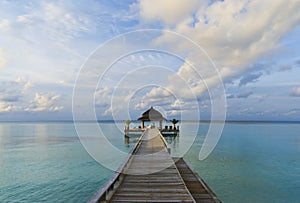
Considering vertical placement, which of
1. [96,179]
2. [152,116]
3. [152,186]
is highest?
[152,116]

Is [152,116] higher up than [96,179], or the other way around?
[152,116]

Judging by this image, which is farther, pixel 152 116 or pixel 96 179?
pixel 152 116

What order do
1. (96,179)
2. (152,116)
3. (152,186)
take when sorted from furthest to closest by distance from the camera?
(152,116) → (96,179) → (152,186)

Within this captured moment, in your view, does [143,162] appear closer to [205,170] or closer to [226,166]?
[205,170]

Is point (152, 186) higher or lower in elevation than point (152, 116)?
lower

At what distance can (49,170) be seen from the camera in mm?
15586

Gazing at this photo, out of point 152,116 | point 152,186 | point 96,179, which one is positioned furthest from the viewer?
point 152,116

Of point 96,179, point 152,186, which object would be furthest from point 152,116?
point 152,186

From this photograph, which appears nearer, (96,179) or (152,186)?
(152,186)

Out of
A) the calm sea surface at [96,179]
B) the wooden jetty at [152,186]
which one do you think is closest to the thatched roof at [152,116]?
the calm sea surface at [96,179]

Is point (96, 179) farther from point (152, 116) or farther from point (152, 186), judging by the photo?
point (152, 116)

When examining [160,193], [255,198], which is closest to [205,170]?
[255,198]

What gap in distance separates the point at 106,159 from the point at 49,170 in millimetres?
4742

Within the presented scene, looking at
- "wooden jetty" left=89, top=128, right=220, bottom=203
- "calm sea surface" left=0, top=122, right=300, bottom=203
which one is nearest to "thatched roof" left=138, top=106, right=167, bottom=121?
"calm sea surface" left=0, top=122, right=300, bottom=203
